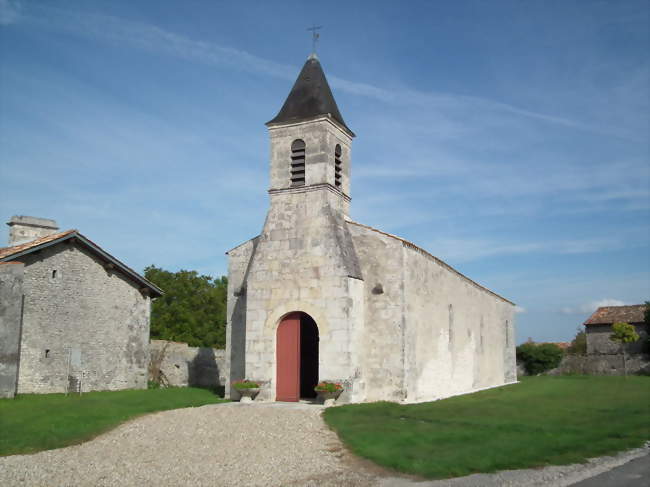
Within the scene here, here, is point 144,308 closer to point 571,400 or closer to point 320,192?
point 320,192

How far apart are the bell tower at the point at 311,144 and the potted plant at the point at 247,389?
5.84 meters

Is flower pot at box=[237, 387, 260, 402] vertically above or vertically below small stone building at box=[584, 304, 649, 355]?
below

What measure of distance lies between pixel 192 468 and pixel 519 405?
424 inches

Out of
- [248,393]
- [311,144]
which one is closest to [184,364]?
[248,393]

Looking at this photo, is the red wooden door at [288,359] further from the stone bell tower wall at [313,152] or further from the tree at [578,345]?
the tree at [578,345]

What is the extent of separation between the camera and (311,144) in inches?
751

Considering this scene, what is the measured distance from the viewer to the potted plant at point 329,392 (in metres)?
16.5

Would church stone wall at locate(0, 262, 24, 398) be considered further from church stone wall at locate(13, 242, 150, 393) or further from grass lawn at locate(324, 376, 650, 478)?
grass lawn at locate(324, 376, 650, 478)

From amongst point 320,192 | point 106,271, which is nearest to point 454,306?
point 320,192

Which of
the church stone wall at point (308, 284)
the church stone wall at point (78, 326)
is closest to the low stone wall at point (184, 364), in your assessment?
the church stone wall at point (78, 326)

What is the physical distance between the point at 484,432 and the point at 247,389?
783 centimetres

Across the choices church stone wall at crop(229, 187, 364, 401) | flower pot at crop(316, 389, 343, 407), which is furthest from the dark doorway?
flower pot at crop(316, 389, 343, 407)

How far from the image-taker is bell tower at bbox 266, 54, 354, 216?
18.9 metres

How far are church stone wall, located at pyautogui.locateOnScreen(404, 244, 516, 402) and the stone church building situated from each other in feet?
0.34
